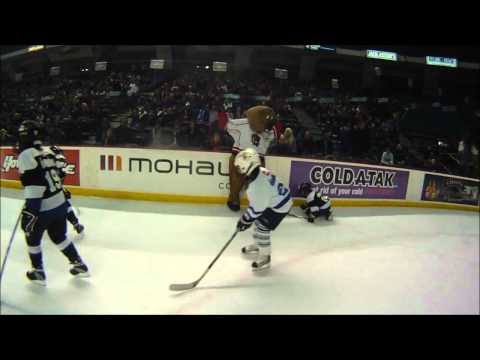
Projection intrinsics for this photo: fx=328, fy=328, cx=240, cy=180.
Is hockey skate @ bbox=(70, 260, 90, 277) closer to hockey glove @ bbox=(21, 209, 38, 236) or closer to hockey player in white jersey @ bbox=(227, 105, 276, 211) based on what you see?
hockey glove @ bbox=(21, 209, 38, 236)

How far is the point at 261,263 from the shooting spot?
269 cm

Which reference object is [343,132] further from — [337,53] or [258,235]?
[258,235]

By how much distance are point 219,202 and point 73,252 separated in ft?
7.44

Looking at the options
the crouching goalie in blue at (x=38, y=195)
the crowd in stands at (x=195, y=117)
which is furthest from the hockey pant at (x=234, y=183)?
the crouching goalie in blue at (x=38, y=195)

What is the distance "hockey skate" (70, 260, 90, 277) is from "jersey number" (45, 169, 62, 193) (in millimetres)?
580

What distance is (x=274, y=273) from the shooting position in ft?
8.76

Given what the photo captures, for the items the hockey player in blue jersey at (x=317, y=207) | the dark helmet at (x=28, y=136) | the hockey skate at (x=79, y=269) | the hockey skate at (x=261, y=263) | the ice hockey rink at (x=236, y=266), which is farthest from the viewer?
the hockey player in blue jersey at (x=317, y=207)

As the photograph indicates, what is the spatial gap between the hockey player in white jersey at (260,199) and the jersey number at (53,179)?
4.06 feet

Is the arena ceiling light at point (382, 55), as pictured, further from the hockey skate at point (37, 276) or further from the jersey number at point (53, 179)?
the hockey skate at point (37, 276)

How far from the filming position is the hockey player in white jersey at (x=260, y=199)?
95.5 inches

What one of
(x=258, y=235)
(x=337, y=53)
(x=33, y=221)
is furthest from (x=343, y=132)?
(x=33, y=221)

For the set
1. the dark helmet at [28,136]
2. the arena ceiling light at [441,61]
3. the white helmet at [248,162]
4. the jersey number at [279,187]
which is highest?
the arena ceiling light at [441,61]

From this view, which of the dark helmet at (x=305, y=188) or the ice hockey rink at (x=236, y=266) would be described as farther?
the dark helmet at (x=305, y=188)
